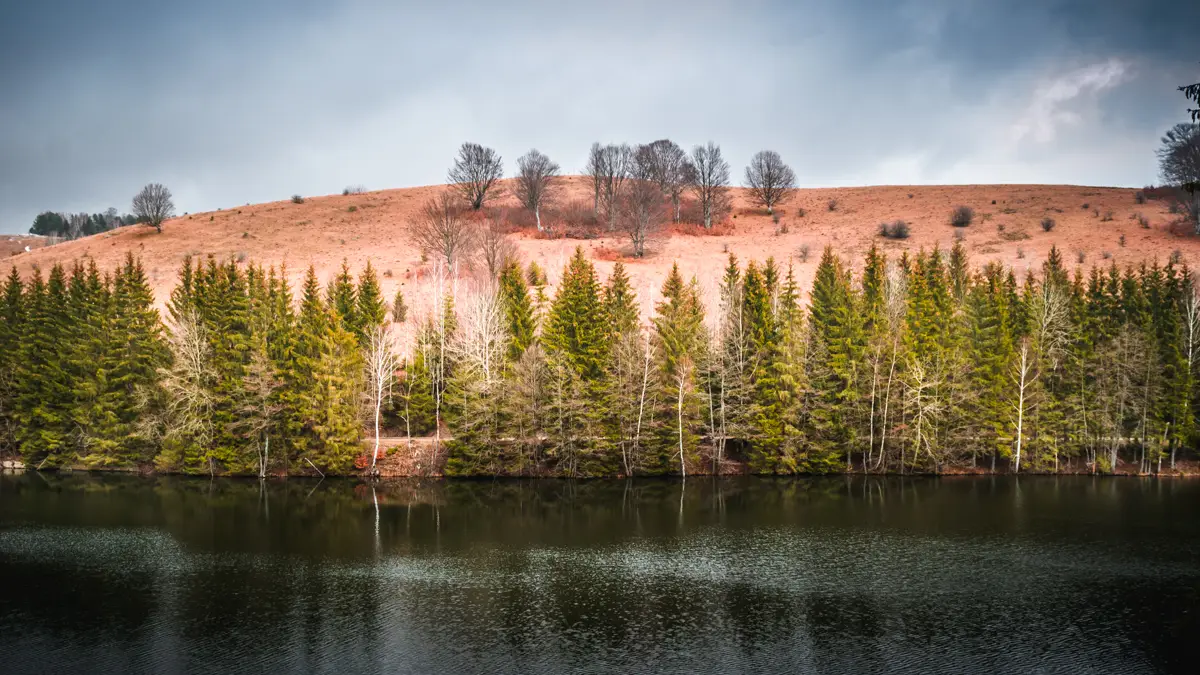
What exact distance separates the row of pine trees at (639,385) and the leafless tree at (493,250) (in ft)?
64.0

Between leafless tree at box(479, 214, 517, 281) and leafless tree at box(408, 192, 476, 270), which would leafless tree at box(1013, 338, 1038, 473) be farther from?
leafless tree at box(408, 192, 476, 270)

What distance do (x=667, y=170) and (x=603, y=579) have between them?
98.5 metres

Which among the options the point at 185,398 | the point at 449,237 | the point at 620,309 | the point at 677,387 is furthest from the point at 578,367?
the point at 449,237

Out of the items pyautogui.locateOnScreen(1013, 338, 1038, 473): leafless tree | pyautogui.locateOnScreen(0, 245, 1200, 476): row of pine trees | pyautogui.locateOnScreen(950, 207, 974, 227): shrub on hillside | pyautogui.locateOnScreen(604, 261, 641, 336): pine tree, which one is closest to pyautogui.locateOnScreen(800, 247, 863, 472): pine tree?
pyautogui.locateOnScreen(0, 245, 1200, 476): row of pine trees

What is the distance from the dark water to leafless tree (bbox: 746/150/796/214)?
8424cm

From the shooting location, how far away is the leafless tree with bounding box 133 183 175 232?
117500 mm

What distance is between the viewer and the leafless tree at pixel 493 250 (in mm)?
84688

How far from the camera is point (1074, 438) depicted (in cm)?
5906

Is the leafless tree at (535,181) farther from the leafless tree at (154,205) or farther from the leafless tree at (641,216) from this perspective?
the leafless tree at (154,205)

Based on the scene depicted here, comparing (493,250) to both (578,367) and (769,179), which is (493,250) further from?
(769,179)

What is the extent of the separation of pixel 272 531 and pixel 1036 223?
343 ft

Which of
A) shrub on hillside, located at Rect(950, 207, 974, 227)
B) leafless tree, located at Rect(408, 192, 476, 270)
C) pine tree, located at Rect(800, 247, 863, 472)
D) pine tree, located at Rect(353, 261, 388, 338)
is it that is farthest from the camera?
shrub on hillside, located at Rect(950, 207, 974, 227)

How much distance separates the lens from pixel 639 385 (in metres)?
59.2

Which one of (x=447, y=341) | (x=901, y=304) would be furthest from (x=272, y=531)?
(x=901, y=304)
